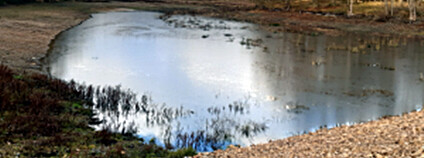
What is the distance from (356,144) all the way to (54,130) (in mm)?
7143

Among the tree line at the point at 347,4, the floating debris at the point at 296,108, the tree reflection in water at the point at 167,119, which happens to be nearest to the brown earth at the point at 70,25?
the tree line at the point at 347,4

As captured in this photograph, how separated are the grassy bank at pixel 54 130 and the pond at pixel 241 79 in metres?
0.98

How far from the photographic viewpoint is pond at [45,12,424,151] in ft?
48.4

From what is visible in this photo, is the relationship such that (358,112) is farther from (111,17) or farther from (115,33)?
(111,17)

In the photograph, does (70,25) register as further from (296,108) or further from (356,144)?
(356,144)

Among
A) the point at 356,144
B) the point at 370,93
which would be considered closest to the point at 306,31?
the point at 370,93

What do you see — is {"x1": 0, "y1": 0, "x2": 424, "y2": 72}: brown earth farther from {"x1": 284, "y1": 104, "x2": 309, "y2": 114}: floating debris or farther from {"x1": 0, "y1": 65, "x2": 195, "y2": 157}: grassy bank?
{"x1": 284, "y1": 104, "x2": 309, "y2": 114}: floating debris

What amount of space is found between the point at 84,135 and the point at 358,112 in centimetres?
879

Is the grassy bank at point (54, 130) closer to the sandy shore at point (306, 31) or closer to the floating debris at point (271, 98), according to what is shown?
the sandy shore at point (306, 31)

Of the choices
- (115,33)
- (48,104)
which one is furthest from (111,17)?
(48,104)

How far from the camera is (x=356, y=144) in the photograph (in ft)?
33.4

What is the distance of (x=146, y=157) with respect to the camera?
11.4 meters

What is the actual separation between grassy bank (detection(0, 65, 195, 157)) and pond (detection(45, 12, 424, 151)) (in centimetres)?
98

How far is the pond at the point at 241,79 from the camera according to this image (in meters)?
14.8
